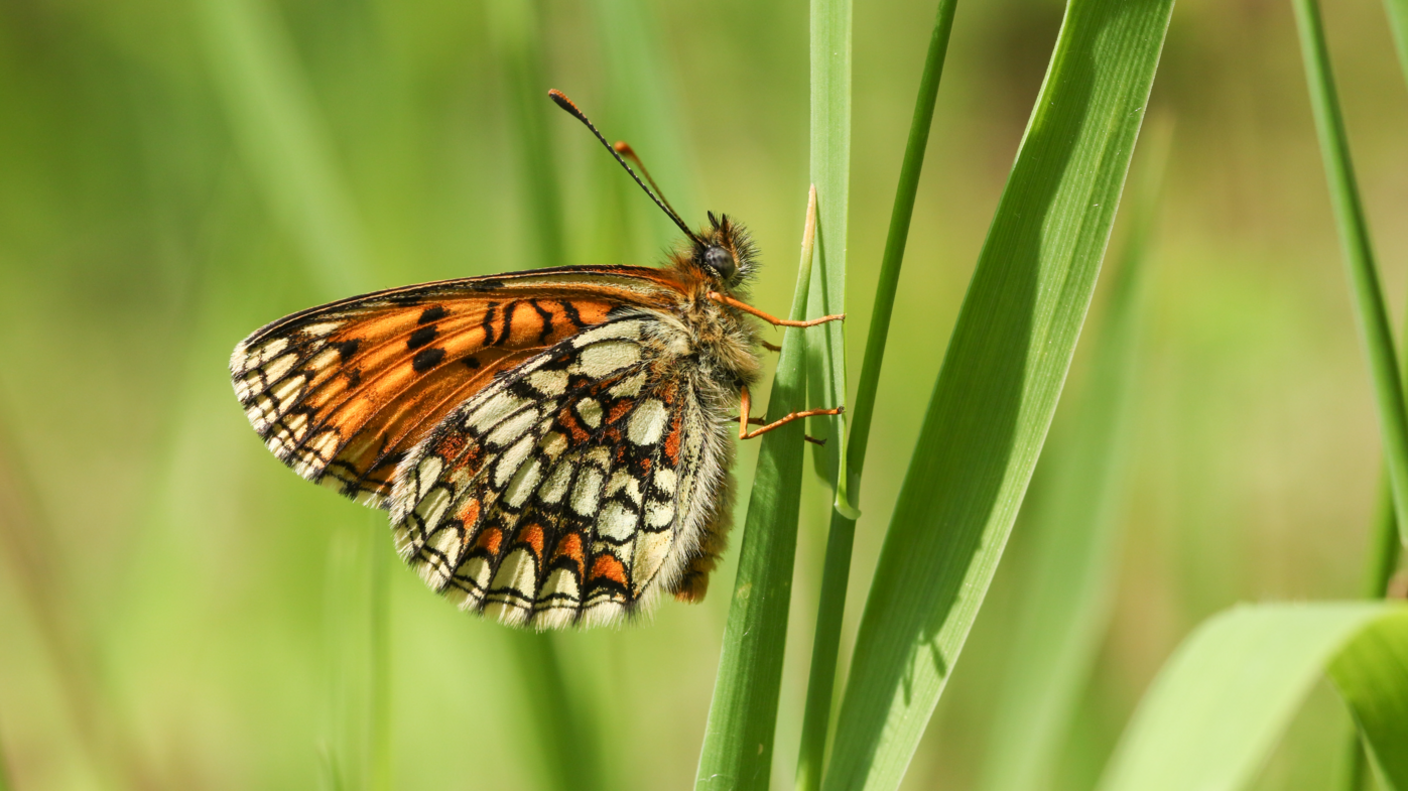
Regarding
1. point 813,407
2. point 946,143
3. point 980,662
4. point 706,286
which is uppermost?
point 946,143

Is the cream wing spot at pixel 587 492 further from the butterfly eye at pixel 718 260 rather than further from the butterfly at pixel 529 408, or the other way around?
the butterfly eye at pixel 718 260

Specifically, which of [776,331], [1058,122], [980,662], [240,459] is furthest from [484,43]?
[1058,122]

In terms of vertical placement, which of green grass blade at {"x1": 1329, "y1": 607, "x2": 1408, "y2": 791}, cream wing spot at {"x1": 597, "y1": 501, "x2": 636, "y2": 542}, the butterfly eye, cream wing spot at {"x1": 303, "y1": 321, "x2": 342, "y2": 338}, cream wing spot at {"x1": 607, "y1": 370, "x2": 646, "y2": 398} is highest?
cream wing spot at {"x1": 303, "y1": 321, "x2": 342, "y2": 338}

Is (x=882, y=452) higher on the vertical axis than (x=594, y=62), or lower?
lower

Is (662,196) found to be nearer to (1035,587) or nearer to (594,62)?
(1035,587)

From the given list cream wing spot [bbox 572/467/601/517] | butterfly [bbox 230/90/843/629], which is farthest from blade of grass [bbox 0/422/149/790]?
cream wing spot [bbox 572/467/601/517]

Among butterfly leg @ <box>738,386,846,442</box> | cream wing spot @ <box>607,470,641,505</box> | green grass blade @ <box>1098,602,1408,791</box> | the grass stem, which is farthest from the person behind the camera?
cream wing spot @ <box>607,470,641,505</box>

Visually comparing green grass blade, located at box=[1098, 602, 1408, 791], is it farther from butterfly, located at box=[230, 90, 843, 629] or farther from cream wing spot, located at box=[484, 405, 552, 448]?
cream wing spot, located at box=[484, 405, 552, 448]

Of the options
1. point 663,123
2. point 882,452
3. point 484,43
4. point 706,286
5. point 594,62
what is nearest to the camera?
point 663,123

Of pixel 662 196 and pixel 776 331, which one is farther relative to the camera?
pixel 776 331
